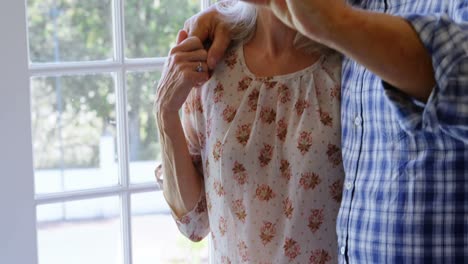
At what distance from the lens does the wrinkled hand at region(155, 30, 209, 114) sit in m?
1.31

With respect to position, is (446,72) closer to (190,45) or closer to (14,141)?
(190,45)

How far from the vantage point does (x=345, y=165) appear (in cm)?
119

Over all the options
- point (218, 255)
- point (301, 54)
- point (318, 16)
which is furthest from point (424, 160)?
point (218, 255)

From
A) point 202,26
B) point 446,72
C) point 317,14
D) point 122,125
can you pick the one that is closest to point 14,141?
point 122,125

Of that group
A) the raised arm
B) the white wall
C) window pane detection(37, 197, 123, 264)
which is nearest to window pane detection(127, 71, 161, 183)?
window pane detection(37, 197, 123, 264)

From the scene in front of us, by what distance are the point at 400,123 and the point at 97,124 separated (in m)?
1.00

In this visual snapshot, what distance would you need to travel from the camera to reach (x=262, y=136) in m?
1.29

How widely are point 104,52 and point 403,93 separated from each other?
1.01 m

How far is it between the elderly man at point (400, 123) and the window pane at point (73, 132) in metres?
0.76

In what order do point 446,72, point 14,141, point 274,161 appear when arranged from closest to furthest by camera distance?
point 446,72 < point 274,161 < point 14,141

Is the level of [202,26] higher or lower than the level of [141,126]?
higher

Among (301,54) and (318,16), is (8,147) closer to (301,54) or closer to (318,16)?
(301,54)

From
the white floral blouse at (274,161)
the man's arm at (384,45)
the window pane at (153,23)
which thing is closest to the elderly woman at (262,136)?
the white floral blouse at (274,161)

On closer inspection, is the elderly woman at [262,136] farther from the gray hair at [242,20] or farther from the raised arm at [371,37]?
the raised arm at [371,37]
